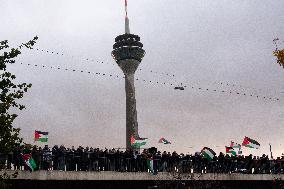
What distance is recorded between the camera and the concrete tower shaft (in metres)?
74.7

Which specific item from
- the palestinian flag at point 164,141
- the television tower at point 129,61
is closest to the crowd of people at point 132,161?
the palestinian flag at point 164,141

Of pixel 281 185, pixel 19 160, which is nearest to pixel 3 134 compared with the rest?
pixel 19 160

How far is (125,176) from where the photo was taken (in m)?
23.5

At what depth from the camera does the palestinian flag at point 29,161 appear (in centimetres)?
1986

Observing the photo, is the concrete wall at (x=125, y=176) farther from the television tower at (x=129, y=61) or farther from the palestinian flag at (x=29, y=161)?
the television tower at (x=129, y=61)

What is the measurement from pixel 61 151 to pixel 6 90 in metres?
7.16

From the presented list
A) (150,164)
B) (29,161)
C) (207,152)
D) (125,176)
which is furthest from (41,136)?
(207,152)

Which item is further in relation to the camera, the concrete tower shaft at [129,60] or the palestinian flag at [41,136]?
the concrete tower shaft at [129,60]

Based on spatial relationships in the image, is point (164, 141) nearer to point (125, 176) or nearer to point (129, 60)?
point (125, 176)

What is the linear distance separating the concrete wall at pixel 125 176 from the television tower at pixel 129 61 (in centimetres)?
4513

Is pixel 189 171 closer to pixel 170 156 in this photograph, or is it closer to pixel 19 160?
pixel 170 156

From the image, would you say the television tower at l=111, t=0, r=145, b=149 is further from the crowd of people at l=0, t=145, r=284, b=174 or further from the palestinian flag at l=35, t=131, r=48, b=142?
the palestinian flag at l=35, t=131, r=48, b=142

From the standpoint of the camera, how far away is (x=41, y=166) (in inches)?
829

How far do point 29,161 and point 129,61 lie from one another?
5706 cm
